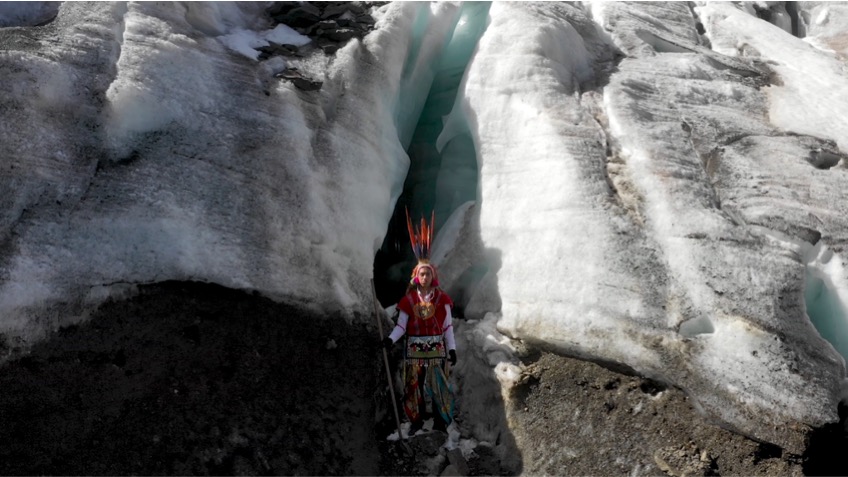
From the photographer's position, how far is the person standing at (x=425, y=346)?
5.55 metres

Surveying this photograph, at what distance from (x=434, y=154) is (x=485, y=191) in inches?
65.6

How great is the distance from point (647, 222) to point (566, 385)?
63.3 inches

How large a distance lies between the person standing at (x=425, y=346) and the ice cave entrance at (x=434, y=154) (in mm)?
1298

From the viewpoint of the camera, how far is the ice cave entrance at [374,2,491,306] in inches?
291

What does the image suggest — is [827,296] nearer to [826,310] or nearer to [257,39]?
[826,310]

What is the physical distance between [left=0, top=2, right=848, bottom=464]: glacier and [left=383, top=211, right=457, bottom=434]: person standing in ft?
1.27

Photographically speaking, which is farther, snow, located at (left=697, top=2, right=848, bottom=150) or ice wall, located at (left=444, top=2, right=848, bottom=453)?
snow, located at (left=697, top=2, right=848, bottom=150)

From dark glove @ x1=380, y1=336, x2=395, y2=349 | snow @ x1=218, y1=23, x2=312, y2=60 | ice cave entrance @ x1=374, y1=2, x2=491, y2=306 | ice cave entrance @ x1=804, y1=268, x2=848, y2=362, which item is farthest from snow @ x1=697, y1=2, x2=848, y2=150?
snow @ x1=218, y1=23, x2=312, y2=60

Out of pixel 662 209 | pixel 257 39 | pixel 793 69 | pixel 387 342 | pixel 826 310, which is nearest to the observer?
pixel 387 342

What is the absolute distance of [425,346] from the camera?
5562 mm

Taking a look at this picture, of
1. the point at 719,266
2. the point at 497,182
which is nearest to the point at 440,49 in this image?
the point at 497,182

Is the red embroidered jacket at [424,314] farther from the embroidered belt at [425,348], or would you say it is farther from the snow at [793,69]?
the snow at [793,69]

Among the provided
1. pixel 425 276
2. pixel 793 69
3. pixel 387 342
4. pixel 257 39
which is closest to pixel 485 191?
pixel 425 276

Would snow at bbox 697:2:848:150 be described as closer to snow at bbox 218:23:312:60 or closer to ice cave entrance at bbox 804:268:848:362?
ice cave entrance at bbox 804:268:848:362
